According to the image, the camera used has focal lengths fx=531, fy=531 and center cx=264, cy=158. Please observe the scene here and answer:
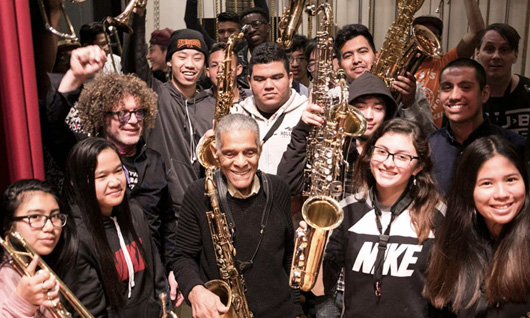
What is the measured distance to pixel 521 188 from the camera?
1801 millimetres

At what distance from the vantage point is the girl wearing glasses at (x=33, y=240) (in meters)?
1.70

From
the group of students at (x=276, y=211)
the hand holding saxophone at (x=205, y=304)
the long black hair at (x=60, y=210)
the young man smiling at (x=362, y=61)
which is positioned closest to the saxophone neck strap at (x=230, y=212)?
the group of students at (x=276, y=211)

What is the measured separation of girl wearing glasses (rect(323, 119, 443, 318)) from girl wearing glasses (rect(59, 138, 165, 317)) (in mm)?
764

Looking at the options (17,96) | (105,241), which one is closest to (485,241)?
(105,241)

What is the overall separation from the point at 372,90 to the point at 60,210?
1.42 meters

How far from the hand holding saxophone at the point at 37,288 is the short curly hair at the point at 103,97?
0.92m

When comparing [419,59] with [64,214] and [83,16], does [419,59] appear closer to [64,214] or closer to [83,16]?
[64,214]

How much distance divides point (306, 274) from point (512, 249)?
2.34 feet

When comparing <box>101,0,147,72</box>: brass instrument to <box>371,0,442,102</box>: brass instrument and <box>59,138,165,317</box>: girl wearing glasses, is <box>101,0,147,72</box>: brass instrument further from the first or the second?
<box>371,0,442,102</box>: brass instrument

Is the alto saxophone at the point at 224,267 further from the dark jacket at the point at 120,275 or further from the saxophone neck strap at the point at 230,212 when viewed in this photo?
the dark jacket at the point at 120,275

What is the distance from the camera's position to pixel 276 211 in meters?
2.19

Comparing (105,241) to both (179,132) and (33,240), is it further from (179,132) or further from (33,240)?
(179,132)

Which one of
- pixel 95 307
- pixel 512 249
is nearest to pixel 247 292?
pixel 95 307

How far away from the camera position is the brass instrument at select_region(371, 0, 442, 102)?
2.84 metres
